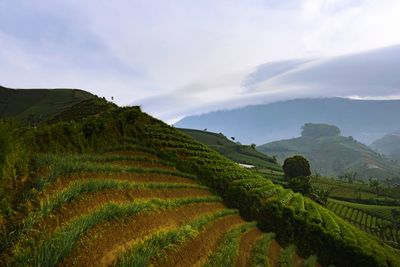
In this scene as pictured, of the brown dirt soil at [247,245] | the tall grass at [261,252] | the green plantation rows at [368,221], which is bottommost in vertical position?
the green plantation rows at [368,221]

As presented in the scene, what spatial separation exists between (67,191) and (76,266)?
16.2 ft

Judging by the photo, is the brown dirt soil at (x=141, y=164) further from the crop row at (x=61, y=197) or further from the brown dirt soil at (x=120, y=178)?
the crop row at (x=61, y=197)

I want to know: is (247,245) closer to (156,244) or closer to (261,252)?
(261,252)

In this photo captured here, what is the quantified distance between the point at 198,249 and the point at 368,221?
110136 mm

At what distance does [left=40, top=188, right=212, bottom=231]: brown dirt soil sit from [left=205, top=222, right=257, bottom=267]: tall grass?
5406 mm

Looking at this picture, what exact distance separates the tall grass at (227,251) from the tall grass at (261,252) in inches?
60.3

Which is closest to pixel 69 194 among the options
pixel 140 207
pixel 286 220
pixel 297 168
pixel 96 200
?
pixel 96 200

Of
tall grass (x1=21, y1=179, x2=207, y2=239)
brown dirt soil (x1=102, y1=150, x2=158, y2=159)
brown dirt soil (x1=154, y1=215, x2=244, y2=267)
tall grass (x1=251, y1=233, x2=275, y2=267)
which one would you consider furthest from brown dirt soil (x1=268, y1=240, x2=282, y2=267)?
brown dirt soil (x1=102, y1=150, x2=158, y2=159)

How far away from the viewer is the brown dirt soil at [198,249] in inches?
650

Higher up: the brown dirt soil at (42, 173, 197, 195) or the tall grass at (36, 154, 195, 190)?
the tall grass at (36, 154, 195, 190)

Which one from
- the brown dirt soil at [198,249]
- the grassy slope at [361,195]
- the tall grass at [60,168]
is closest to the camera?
the tall grass at [60,168]

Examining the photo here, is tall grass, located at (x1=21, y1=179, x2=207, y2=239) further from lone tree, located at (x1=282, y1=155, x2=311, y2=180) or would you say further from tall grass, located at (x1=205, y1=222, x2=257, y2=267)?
lone tree, located at (x1=282, y1=155, x2=311, y2=180)

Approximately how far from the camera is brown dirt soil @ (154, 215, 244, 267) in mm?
16516

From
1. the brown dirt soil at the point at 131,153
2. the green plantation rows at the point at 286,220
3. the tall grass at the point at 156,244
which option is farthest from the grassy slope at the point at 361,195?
the tall grass at the point at 156,244
